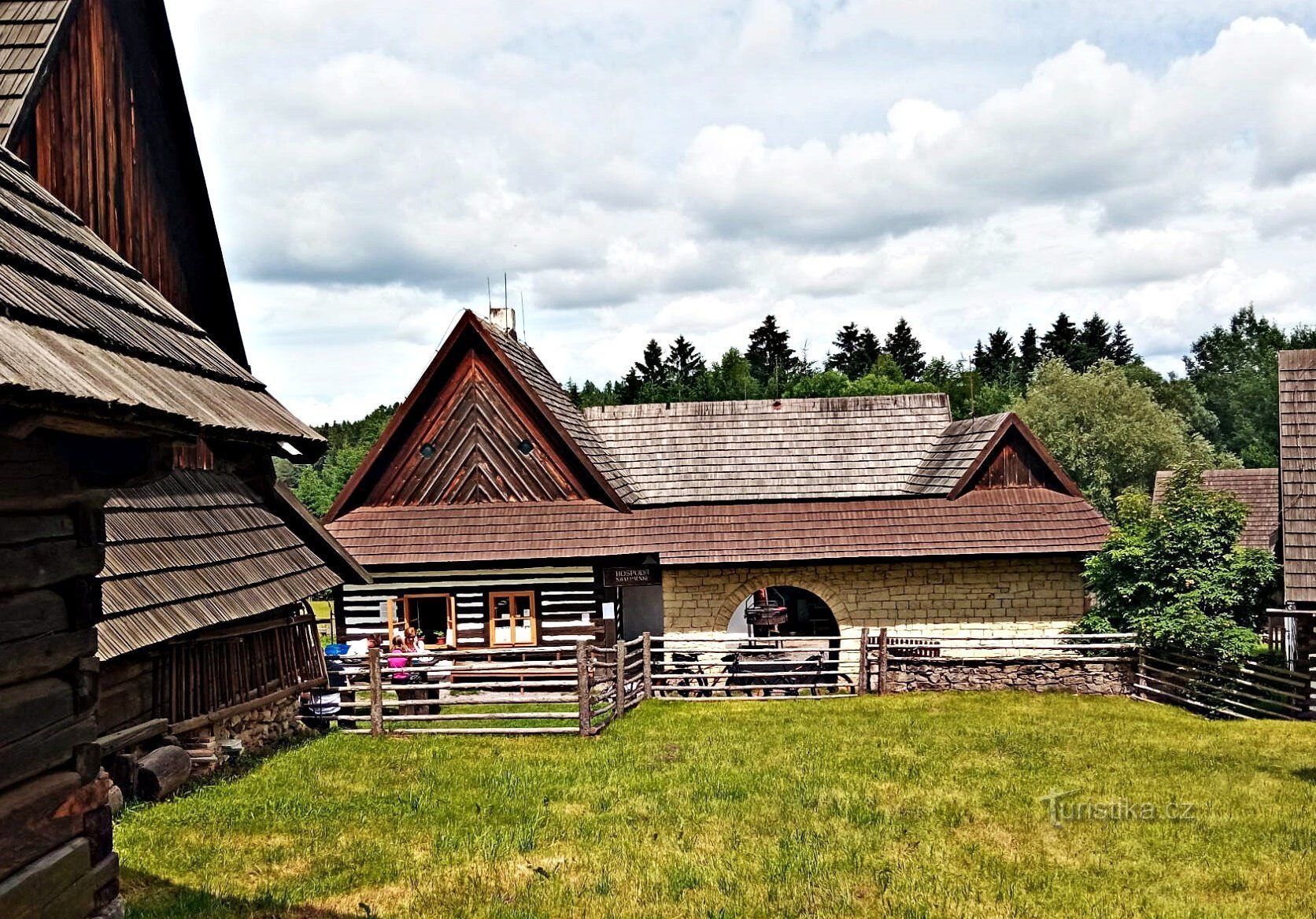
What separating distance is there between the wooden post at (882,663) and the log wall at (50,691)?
1381cm

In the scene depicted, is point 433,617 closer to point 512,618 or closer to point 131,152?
point 512,618

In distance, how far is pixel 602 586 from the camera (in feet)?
65.0

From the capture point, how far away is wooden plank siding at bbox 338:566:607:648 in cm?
1984

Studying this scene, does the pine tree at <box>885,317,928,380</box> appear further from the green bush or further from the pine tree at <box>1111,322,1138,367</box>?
the green bush

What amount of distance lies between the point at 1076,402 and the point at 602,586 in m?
31.6

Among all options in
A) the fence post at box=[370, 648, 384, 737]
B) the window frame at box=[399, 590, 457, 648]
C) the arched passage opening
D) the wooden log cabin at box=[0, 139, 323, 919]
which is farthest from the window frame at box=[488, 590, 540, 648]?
the wooden log cabin at box=[0, 139, 323, 919]

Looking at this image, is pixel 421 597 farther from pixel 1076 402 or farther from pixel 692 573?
pixel 1076 402

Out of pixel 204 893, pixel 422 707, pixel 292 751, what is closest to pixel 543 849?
pixel 204 893

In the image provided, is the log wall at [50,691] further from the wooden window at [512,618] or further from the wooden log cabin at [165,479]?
the wooden window at [512,618]

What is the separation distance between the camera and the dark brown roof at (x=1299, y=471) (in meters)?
15.9

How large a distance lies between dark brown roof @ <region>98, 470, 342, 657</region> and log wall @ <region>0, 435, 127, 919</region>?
3606 millimetres

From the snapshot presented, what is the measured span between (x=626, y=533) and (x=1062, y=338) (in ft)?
231

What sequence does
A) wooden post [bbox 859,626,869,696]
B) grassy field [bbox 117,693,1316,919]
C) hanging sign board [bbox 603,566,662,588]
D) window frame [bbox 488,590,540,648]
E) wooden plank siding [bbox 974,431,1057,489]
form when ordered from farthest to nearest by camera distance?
wooden plank siding [bbox 974,431,1057,489], window frame [bbox 488,590,540,648], hanging sign board [bbox 603,566,662,588], wooden post [bbox 859,626,869,696], grassy field [bbox 117,693,1316,919]

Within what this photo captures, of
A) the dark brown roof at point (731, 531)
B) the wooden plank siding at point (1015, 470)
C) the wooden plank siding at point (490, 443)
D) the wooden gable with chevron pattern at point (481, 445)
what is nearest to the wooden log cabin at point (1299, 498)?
the dark brown roof at point (731, 531)
